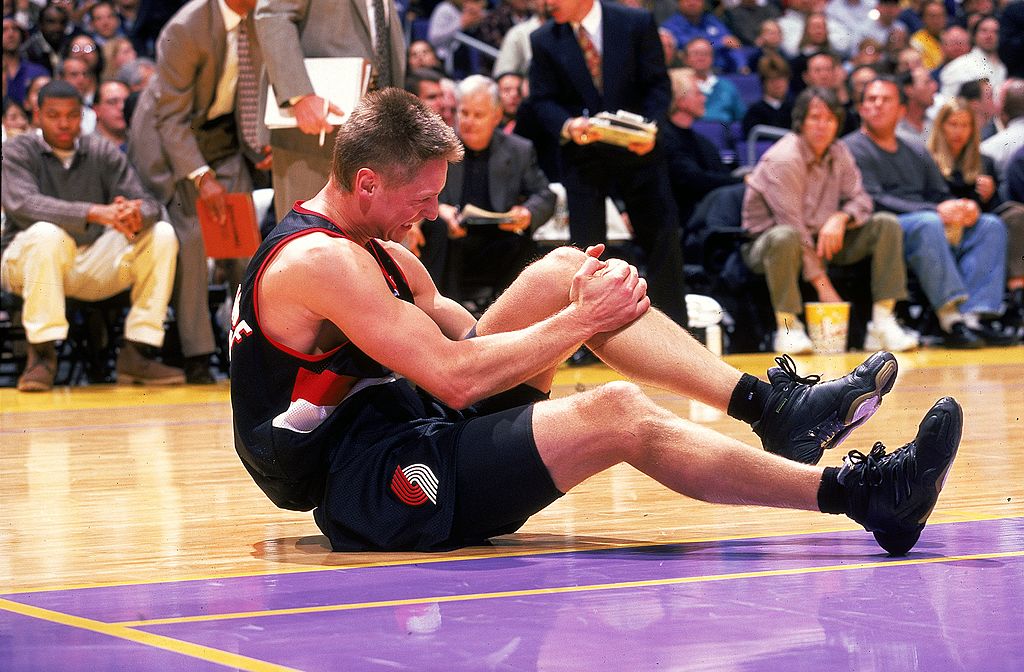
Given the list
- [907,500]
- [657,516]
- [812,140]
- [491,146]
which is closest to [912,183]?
[812,140]

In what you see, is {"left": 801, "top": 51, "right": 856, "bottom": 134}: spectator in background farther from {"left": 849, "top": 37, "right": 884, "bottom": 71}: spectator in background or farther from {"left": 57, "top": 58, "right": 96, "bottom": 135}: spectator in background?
{"left": 57, "top": 58, "right": 96, "bottom": 135}: spectator in background

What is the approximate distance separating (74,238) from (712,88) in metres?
5.23

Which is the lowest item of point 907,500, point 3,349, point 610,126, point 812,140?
point 3,349

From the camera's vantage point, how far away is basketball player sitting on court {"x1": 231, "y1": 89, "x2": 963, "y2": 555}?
2.78m

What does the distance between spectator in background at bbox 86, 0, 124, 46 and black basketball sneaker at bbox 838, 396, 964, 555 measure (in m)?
8.33

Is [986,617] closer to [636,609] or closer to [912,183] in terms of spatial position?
[636,609]

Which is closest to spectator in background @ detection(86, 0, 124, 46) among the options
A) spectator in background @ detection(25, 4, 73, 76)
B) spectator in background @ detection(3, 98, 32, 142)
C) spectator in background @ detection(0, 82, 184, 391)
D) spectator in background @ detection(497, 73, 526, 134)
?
spectator in background @ detection(25, 4, 73, 76)

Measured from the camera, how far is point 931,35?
12.8m

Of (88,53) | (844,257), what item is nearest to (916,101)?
(844,257)

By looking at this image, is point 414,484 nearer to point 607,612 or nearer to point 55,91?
point 607,612

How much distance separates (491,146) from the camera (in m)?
7.90

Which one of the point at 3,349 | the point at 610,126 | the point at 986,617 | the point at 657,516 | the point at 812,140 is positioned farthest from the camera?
the point at 812,140

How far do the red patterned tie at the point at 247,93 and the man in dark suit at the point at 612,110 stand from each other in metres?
1.26

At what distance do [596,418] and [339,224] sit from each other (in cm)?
67
